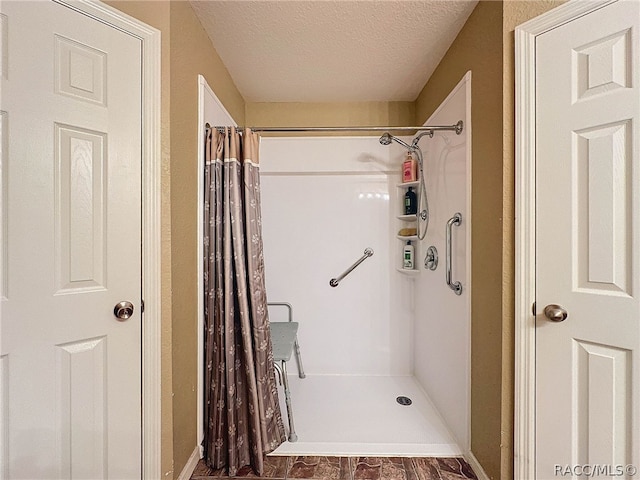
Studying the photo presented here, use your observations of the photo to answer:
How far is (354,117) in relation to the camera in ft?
7.41

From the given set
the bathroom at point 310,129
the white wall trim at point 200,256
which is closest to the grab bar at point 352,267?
the bathroom at point 310,129

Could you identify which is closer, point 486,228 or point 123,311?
point 123,311

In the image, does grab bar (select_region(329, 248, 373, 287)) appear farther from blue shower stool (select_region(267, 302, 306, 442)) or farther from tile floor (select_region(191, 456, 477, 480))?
tile floor (select_region(191, 456, 477, 480))

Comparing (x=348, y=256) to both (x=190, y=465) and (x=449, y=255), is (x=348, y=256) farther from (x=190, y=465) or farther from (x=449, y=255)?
(x=190, y=465)

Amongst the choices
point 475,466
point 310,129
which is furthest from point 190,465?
point 310,129

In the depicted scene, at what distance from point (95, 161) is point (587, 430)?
2056 mm

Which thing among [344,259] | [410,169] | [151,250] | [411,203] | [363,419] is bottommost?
[363,419]

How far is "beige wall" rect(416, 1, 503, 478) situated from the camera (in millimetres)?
1146

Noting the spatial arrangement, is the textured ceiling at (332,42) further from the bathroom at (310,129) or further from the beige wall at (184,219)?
the beige wall at (184,219)

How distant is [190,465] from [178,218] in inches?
46.3

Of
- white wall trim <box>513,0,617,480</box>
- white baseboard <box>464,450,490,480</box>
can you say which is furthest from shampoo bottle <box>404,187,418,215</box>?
white baseboard <box>464,450,490,480</box>

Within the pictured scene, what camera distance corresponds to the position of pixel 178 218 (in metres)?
1.20

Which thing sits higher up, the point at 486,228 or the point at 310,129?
the point at 310,129

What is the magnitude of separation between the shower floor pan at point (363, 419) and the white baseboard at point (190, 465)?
406mm
